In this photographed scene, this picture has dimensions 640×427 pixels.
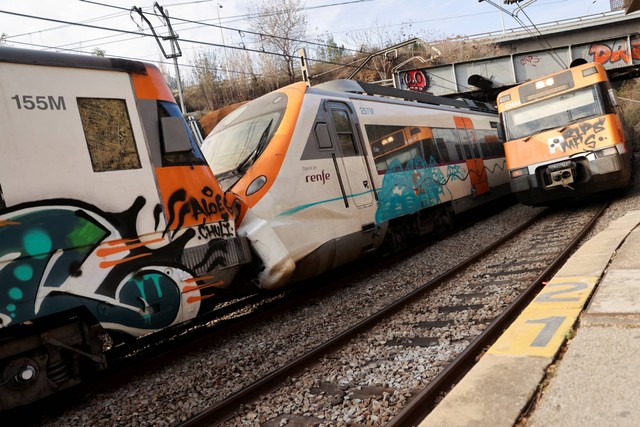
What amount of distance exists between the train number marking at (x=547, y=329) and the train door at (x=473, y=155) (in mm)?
8120

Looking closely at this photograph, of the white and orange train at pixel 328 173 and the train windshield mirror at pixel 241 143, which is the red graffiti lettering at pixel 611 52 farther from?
the train windshield mirror at pixel 241 143

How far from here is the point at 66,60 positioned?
3.93m

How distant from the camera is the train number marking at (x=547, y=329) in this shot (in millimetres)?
3463

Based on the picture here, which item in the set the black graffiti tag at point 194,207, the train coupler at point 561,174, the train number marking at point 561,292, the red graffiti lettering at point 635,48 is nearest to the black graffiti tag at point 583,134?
the train coupler at point 561,174

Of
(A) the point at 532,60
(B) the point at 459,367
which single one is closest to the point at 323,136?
(B) the point at 459,367

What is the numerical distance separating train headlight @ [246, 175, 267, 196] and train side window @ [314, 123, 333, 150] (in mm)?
1213

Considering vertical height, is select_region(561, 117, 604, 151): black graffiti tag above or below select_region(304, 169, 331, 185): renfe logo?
below

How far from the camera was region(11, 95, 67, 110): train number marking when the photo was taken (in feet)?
11.9

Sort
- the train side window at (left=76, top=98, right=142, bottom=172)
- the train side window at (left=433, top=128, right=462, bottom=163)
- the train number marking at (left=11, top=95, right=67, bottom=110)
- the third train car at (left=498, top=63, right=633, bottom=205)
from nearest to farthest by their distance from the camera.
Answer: the train number marking at (left=11, top=95, right=67, bottom=110) < the train side window at (left=76, top=98, right=142, bottom=172) < the third train car at (left=498, top=63, right=633, bottom=205) < the train side window at (left=433, top=128, right=462, bottom=163)

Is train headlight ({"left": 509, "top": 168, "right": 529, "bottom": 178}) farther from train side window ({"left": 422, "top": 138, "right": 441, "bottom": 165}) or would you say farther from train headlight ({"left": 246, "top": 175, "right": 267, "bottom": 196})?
train headlight ({"left": 246, "top": 175, "right": 267, "bottom": 196})

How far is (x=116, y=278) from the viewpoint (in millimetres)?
3908

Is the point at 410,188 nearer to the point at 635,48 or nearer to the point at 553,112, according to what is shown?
the point at 553,112

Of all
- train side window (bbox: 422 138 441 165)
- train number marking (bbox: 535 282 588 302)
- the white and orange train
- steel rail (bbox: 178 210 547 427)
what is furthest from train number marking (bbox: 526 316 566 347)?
train side window (bbox: 422 138 441 165)

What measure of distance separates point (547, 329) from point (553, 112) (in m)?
8.59
